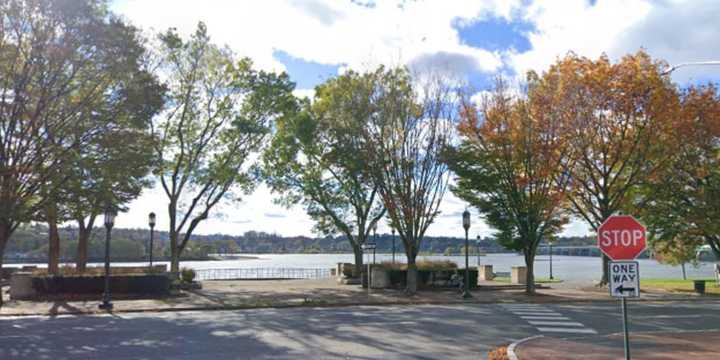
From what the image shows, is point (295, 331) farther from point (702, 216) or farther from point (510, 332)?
point (702, 216)

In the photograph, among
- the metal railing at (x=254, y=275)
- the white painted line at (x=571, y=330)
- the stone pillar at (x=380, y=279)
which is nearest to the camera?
the white painted line at (x=571, y=330)

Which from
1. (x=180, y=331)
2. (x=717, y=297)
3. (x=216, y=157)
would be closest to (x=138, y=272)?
(x=216, y=157)

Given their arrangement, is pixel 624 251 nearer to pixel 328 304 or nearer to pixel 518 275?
pixel 328 304

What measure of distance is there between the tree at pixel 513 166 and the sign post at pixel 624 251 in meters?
21.3

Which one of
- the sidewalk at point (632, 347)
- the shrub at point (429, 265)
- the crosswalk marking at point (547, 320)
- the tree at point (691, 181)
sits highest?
the tree at point (691, 181)

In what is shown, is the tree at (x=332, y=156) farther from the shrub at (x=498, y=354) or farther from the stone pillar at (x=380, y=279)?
the shrub at (x=498, y=354)

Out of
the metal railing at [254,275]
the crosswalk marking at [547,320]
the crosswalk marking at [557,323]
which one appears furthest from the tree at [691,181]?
the metal railing at [254,275]

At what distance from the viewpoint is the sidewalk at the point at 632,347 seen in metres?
11.9

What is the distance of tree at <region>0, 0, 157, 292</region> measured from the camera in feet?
72.5

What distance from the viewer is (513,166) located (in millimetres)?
31688

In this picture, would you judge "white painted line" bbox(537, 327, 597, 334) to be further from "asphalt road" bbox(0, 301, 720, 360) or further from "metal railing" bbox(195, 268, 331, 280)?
"metal railing" bbox(195, 268, 331, 280)

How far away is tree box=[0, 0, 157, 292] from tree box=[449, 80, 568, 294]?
56.1ft

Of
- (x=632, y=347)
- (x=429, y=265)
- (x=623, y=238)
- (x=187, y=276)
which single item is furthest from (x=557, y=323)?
(x=187, y=276)

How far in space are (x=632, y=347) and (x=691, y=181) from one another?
87.5 ft
